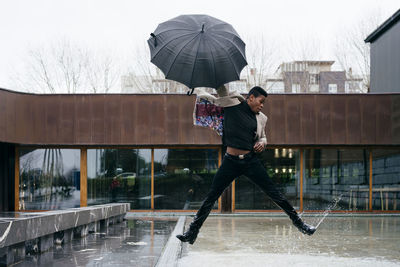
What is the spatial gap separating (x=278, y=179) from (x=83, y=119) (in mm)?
7588

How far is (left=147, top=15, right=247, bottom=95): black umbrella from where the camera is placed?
529cm

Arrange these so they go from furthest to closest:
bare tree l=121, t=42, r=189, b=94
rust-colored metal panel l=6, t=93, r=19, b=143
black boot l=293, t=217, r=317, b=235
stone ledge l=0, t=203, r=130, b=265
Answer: bare tree l=121, t=42, r=189, b=94
rust-colored metal panel l=6, t=93, r=19, b=143
stone ledge l=0, t=203, r=130, b=265
black boot l=293, t=217, r=317, b=235

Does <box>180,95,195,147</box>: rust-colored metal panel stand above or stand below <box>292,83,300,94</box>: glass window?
below

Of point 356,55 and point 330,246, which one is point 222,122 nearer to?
point 330,246

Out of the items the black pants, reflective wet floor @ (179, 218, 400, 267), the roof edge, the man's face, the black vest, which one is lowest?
reflective wet floor @ (179, 218, 400, 267)

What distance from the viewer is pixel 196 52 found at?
208 inches

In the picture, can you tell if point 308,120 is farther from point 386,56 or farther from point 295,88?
point 295,88

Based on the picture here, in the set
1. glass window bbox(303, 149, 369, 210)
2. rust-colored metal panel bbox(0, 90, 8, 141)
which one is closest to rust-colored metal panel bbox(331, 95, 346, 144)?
glass window bbox(303, 149, 369, 210)

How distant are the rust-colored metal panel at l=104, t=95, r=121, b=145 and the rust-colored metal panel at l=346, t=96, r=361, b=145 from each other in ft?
27.1


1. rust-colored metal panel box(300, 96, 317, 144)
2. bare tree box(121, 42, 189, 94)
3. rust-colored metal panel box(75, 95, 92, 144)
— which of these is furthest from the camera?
bare tree box(121, 42, 189, 94)

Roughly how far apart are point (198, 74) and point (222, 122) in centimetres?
89

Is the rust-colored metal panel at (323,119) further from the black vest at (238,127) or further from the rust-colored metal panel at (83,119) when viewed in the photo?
the black vest at (238,127)

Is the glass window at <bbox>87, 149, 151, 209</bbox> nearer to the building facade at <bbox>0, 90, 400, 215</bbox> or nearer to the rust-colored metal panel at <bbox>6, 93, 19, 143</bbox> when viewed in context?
the building facade at <bbox>0, 90, 400, 215</bbox>

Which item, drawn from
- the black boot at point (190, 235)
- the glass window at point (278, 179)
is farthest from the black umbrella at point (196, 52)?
the glass window at point (278, 179)
